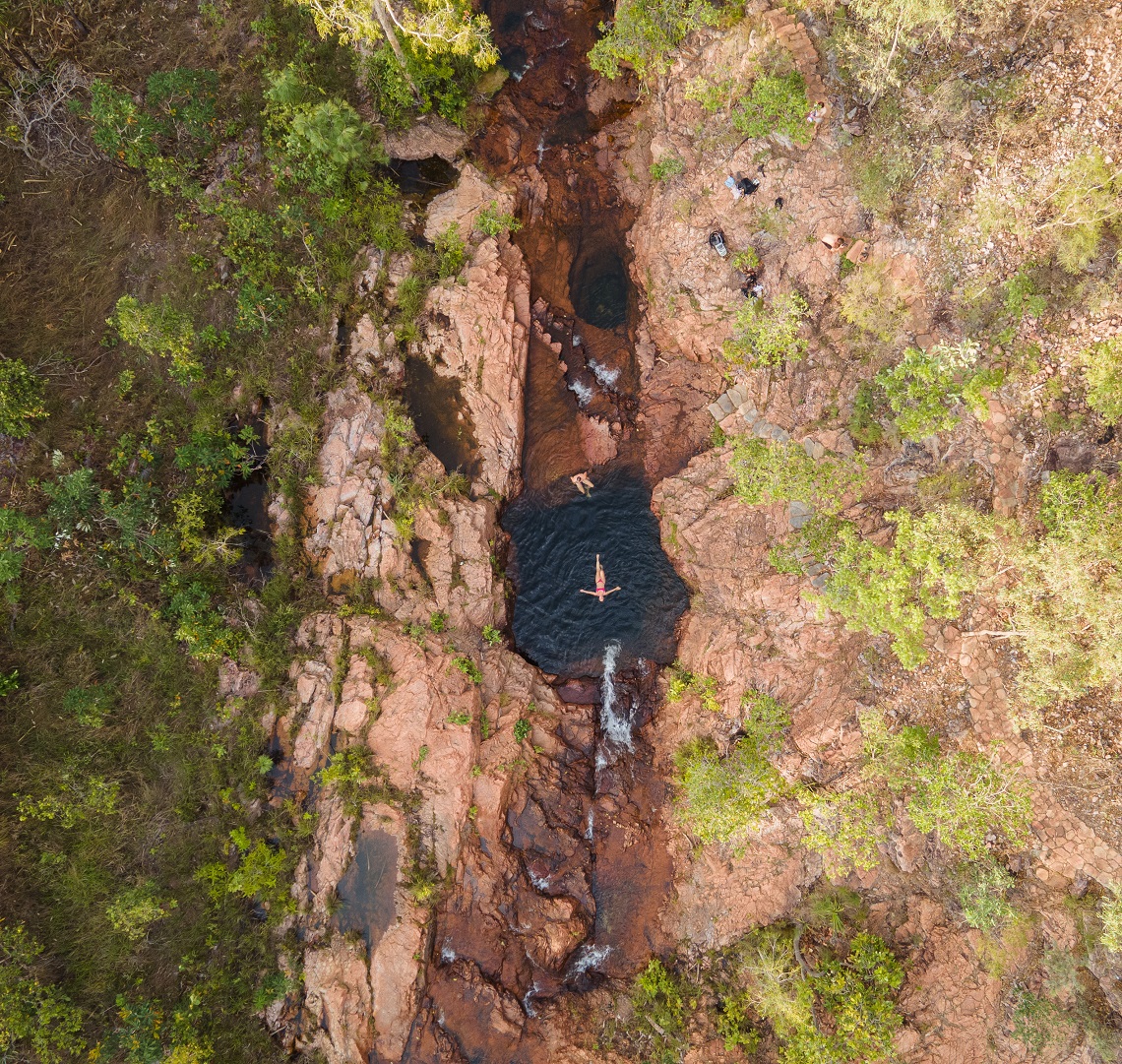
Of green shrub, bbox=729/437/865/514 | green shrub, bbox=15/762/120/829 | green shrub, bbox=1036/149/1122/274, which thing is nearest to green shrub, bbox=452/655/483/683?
green shrub, bbox=729/437/865/514

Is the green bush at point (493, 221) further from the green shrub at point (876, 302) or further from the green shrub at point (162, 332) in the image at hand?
the green shrub at point (876, 302)

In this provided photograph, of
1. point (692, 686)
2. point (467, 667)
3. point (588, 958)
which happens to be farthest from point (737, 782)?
point (467, 667)

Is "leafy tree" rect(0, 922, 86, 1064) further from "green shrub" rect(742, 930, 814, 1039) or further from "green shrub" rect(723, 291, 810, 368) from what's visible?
"green shrub" rect(723, 291, 810, 368)

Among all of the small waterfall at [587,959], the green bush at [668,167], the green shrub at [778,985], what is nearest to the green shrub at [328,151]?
the green bush at [668,167]

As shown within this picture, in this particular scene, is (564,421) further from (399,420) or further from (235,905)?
(235,905)

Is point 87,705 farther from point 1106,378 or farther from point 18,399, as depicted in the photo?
point 1106,378

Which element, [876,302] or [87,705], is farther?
[87,705]

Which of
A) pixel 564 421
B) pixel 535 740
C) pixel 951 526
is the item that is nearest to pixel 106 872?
pixel 535 740
